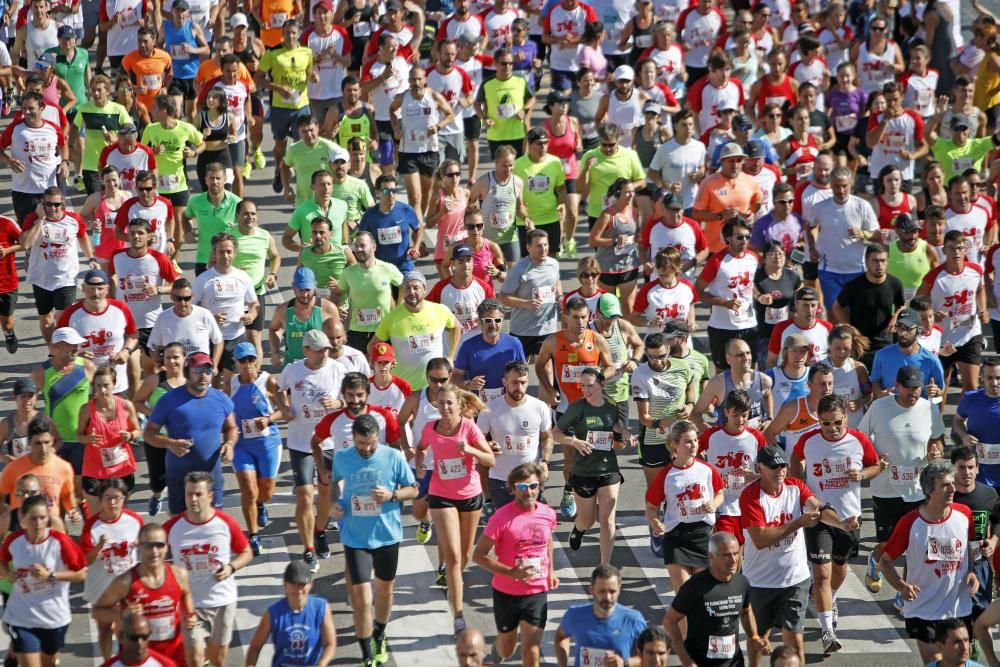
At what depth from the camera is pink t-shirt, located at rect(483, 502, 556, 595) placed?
38.6ft

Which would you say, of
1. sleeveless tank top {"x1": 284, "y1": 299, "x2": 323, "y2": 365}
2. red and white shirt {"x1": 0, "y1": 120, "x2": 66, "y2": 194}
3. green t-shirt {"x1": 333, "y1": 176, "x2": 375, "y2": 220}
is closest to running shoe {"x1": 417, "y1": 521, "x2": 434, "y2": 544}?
sleeveless tank top {"x1": 284, "y1": 299, "x2": 323, "y2": 365}

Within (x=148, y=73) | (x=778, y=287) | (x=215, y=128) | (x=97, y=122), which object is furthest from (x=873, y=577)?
(x=148, y=73)

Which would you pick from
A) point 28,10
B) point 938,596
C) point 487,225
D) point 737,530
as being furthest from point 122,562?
point 28,10

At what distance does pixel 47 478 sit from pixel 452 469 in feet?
9.00

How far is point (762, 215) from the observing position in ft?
57.6

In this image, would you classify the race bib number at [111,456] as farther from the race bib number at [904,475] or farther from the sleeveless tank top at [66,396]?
the race bib number at [904,475]

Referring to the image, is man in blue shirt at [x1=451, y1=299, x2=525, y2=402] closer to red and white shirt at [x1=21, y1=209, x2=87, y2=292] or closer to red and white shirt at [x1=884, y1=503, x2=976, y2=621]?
red and white shirt at [x1=884, y1=503, x2=976, y2=621]

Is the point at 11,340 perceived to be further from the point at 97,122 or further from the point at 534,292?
the point at 534,292

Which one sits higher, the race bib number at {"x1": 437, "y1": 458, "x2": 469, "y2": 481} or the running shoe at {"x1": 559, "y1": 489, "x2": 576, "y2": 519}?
the race bib number at {"x1": 437, "y1": 458, "x2": 469, "y2": 481}

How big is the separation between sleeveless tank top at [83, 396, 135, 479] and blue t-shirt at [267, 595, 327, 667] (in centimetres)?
290

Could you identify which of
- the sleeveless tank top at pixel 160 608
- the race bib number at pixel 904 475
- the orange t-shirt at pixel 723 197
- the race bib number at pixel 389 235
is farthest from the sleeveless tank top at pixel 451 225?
the sleeveless tank top at pixel 160 608

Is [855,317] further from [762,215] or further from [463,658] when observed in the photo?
[463,658]

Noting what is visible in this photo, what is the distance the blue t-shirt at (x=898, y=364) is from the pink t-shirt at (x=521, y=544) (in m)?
3.65

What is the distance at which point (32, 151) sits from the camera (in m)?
18.6
